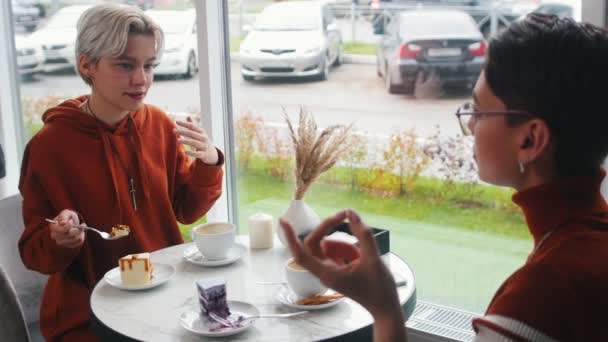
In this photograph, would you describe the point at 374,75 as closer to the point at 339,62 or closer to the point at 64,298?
the point at 339,62

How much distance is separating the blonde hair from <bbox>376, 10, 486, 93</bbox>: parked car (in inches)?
36.4

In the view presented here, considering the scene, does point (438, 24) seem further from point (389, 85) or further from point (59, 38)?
point (59, 38)

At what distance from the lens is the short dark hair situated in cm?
106

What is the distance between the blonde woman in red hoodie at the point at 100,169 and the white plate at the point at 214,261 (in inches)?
8.6

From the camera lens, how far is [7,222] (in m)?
2.14

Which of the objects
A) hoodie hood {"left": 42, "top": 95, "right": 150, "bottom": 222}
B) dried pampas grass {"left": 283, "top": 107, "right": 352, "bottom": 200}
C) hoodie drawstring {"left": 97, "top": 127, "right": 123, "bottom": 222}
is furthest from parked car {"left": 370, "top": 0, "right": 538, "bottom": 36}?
hoodie drawstring {"left": 97, "top": 127, "right": 123, "bottom": 222}

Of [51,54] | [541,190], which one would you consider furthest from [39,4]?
[541,190]

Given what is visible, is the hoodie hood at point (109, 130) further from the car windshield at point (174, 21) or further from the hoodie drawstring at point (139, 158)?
the car windshield at point (174, 21)

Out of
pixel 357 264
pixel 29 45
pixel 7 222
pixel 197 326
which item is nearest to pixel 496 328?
pixel 357 264

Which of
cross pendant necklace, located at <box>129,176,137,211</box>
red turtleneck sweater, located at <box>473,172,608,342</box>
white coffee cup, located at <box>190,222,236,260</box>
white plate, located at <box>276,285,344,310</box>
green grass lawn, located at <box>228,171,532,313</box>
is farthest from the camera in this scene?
green grass lawn, located at <box>228,171,532,313</box>

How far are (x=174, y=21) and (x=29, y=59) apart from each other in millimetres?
1184

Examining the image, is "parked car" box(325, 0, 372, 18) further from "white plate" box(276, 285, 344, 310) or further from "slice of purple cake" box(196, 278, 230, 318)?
"slice of purple cake" box(196, 278, 230, 318)

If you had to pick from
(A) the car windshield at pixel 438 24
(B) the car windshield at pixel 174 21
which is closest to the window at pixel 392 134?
(A) the car windshield at pixel 438 24

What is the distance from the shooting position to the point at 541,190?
112 centimetres
